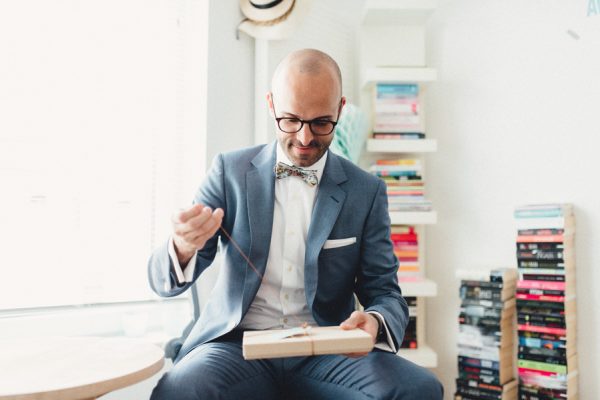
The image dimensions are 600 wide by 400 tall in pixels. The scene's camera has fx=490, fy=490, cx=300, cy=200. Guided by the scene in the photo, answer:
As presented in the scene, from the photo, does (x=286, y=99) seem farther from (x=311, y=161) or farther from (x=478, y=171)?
(x=478, y=171)

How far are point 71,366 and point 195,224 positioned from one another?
418 mm

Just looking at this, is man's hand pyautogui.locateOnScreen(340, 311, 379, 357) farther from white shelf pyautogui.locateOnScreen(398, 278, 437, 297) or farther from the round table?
white shelf pyautogui.locateOnScreen(398, 278, 437, 297)

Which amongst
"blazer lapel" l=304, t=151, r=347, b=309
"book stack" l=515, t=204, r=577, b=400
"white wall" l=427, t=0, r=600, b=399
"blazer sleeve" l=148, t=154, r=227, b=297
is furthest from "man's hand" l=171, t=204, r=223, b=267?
"white wall" l=427, t=0, r=600, b=399

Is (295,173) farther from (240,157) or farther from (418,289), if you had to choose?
(418,289)

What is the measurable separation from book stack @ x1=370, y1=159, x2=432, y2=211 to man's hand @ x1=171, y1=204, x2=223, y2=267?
1516 mm

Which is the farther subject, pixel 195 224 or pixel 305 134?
pixel 305 134

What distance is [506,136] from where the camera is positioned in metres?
2.62

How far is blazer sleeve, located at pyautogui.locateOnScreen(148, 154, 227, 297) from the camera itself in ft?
4.31

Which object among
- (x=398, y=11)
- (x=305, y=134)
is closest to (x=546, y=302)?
(x=305, y=134)

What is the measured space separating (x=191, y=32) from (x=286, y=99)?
1.38 m

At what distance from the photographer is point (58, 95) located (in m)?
2.12

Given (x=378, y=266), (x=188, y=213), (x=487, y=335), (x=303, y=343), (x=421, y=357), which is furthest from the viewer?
(x=421, y=357)

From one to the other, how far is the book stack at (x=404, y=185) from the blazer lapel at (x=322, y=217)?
1.04m

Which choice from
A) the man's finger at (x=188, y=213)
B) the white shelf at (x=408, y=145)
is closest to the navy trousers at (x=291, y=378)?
the man's finger at (x=188, y=213)
